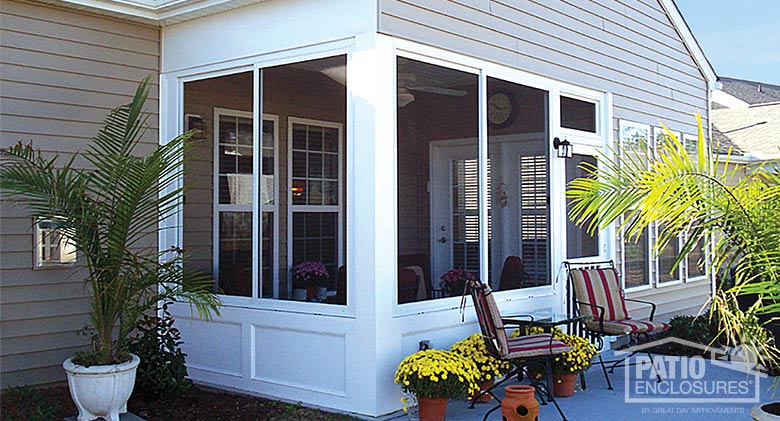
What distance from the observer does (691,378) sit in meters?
6.55

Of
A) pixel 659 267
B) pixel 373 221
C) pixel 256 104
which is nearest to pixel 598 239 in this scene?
pixel 659 267

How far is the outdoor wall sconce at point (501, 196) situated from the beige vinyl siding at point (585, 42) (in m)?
1.22

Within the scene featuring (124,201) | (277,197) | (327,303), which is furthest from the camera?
(277,197)

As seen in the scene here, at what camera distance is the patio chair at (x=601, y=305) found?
6.36m

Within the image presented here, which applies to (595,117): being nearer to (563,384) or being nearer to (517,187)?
(517,187)

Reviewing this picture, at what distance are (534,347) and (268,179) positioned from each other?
280 centimetres

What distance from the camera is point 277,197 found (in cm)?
726

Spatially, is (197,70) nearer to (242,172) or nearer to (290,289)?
(242,172)

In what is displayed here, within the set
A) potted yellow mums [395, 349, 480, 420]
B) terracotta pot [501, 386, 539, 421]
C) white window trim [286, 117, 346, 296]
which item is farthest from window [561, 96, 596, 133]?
terracotta pot [501, 386, 539, 421]

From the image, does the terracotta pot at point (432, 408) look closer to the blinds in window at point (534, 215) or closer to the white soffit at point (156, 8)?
the blinds in window at point (534, 215)

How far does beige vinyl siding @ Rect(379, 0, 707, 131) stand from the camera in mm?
5605

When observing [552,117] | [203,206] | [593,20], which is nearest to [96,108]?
[203,206]

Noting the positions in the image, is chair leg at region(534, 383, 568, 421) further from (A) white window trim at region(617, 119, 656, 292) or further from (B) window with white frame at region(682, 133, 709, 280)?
(B) window with white frame at region(682, 133, 709, 280)

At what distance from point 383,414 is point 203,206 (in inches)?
102
